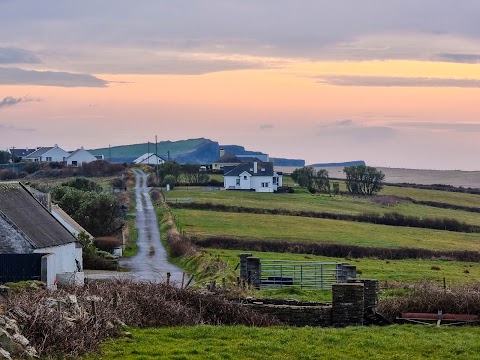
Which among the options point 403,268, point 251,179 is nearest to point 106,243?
point 403,268

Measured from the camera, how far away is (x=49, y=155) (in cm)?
16688

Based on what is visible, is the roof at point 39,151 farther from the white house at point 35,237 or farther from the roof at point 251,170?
the white house at point 35,237

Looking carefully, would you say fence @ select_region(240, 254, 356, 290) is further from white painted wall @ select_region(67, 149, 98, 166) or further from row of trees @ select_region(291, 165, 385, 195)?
white painted wall @ select_region(67, 149, 98, 166)

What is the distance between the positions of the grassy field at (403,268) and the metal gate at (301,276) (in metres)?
2.14

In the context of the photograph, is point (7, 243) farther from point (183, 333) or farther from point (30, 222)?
point (183, 333)

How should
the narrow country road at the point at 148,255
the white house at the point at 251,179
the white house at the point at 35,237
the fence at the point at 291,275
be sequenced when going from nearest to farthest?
1. the white house at the point at 35,237
2. the fence at the point at 291,275
3. the narrow country road at the point at 148,255
4. the white house at the point at 251,179

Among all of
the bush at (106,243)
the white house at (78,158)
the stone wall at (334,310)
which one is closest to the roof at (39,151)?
the white house at (78,158)

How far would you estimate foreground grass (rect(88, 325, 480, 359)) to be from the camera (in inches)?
637

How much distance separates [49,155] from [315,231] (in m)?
106

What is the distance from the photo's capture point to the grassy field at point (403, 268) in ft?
139

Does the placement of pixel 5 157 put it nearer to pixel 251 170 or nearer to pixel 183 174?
pixel 183 174

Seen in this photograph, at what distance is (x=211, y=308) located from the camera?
21.5 m

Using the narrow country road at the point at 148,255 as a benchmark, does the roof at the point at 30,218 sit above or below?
above

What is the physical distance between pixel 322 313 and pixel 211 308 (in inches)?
118
